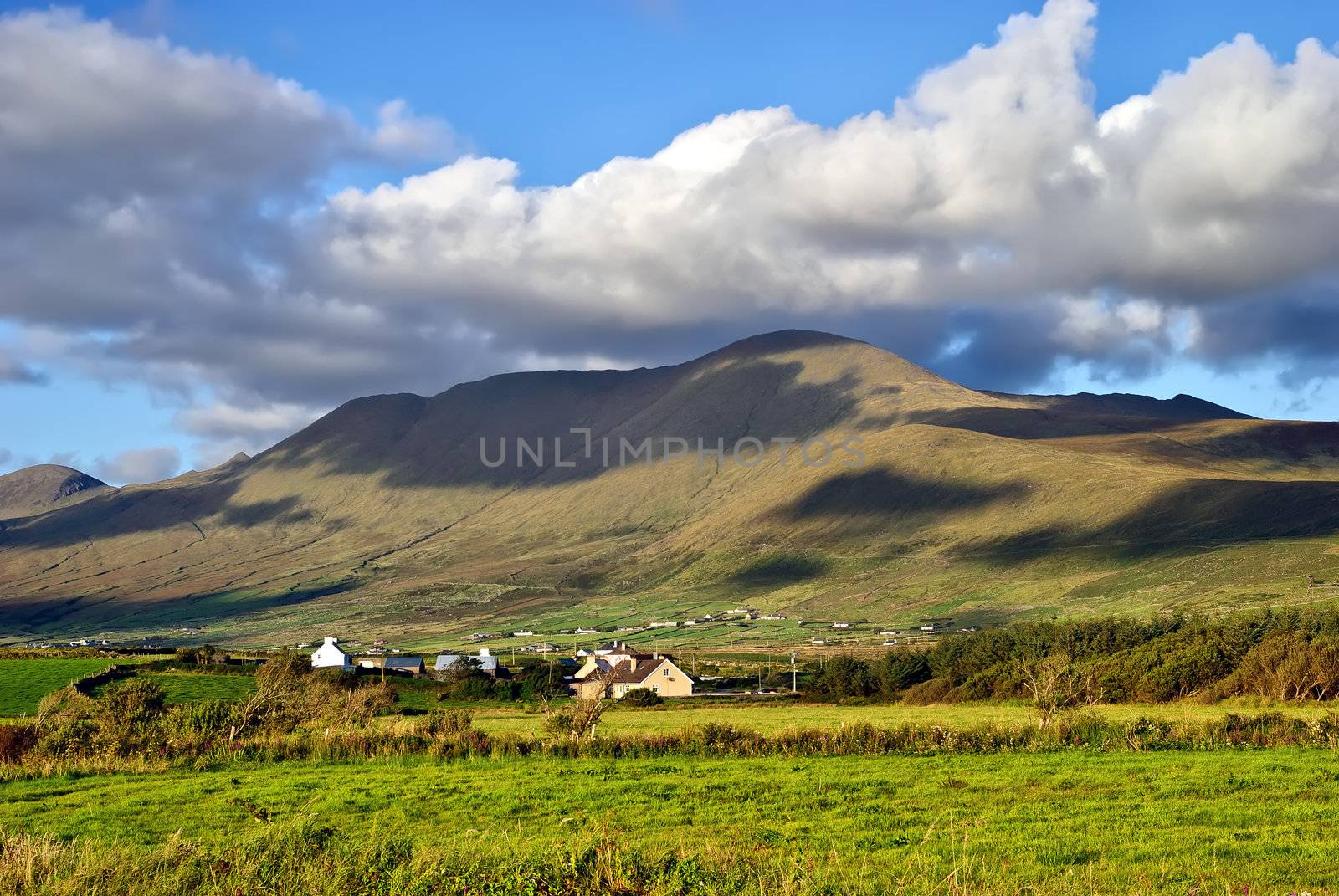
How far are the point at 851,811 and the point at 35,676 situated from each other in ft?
249

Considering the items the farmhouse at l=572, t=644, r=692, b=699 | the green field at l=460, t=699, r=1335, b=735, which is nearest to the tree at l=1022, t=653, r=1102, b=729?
the green field at l=460, t=699, r=1335, b=735

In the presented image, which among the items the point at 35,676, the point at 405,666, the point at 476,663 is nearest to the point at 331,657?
the point at 405,666

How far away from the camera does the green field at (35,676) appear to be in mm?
70856

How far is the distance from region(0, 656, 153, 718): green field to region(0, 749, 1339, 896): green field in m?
43.0

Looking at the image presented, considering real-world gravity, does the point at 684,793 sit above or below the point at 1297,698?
above

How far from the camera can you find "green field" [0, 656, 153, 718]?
70.9 m

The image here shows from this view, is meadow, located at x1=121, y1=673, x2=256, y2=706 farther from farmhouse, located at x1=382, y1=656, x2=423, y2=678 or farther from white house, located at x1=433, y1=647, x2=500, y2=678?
white house, located at x1=433, y1=647, x2=500, y2=678

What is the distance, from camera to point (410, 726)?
44.4 metres

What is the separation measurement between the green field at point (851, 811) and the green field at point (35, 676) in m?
43.0

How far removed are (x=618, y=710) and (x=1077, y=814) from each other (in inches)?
2339

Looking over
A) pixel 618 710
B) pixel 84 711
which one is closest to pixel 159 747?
pixel 84 711

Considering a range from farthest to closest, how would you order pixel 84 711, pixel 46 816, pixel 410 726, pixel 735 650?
pixel 735 650, pixel 84 711, pixel 410 726, pixel 46 816

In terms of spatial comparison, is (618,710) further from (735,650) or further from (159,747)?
(735,650)

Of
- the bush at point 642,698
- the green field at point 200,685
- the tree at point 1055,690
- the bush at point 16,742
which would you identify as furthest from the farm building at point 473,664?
the bush at point 16,742
